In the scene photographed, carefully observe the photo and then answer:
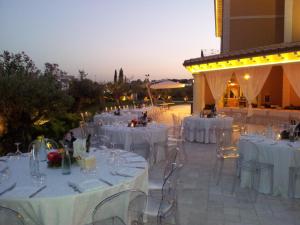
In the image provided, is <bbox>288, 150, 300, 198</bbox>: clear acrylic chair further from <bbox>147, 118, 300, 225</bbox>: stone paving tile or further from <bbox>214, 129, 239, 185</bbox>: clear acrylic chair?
<bbox>214, 129, 239, 185</bbox>: clear acrylic chair

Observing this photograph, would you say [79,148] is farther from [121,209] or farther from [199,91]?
[199,91]

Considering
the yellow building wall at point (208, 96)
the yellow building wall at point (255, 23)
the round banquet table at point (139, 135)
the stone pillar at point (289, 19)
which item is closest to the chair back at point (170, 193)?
the round banquet table at point (139, 135)

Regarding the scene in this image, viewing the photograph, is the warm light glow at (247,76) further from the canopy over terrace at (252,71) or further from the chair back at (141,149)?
the chair back at (141,149)

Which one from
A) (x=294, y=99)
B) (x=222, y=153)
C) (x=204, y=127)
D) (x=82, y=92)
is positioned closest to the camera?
(x=222, y=153)

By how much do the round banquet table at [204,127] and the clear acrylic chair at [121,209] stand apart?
23.9 ft

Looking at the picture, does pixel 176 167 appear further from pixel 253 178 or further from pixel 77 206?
pixel 253 178

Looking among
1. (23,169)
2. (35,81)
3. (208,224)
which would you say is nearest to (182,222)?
(208,224)

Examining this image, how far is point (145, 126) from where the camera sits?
7844 millimetres

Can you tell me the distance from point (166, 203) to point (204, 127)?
6703 millimetres

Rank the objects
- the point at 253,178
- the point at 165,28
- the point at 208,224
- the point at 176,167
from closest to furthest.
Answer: the point at 176,167, the point at 208,224, the point at 253,178, the point at 165,28

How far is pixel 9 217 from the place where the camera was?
2.52 metres

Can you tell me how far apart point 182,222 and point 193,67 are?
13063 millimetres

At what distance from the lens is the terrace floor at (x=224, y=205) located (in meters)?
4.36

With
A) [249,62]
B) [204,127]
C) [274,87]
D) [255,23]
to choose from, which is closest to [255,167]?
[204,127]
